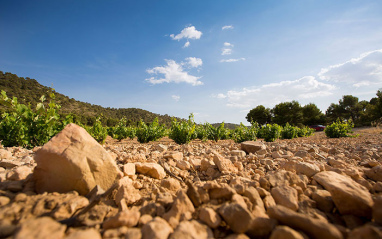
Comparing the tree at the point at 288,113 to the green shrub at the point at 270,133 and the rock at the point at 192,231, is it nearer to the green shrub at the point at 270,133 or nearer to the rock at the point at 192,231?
the green shrub at the point at 270,133

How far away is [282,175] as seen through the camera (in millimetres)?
1800

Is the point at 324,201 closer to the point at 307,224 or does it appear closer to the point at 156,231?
the point at 307,224

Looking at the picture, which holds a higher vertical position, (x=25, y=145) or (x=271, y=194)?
(x=25, y=145)

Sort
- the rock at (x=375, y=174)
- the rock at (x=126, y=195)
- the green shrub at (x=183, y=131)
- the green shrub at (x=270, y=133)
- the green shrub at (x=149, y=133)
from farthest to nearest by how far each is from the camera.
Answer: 1. the green shrub at (x=149, y=133)
2. the green shrub at (x=270, y=133)
3. the green shrub at (x=183, y=131)
4. the rock at (x=375, y=174)
5. the rock at (x=126, y=195)

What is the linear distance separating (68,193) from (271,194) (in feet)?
6.00

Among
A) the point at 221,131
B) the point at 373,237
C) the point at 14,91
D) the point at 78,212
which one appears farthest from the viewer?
the point at 14,91

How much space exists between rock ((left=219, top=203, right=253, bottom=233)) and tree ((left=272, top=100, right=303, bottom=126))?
4682 centimetres

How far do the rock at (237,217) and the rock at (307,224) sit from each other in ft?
0.68

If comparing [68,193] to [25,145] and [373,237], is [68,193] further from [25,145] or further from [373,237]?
[25,145]

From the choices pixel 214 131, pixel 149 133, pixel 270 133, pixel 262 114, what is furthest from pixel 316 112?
pixel 149 133

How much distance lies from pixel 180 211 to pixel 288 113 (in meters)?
50.3

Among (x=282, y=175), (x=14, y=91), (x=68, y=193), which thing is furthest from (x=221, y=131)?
(x=14, y=91)

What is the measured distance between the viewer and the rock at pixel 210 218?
3.61 feet

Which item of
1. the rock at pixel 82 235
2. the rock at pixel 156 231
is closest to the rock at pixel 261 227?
the rock at pixel 156 231
